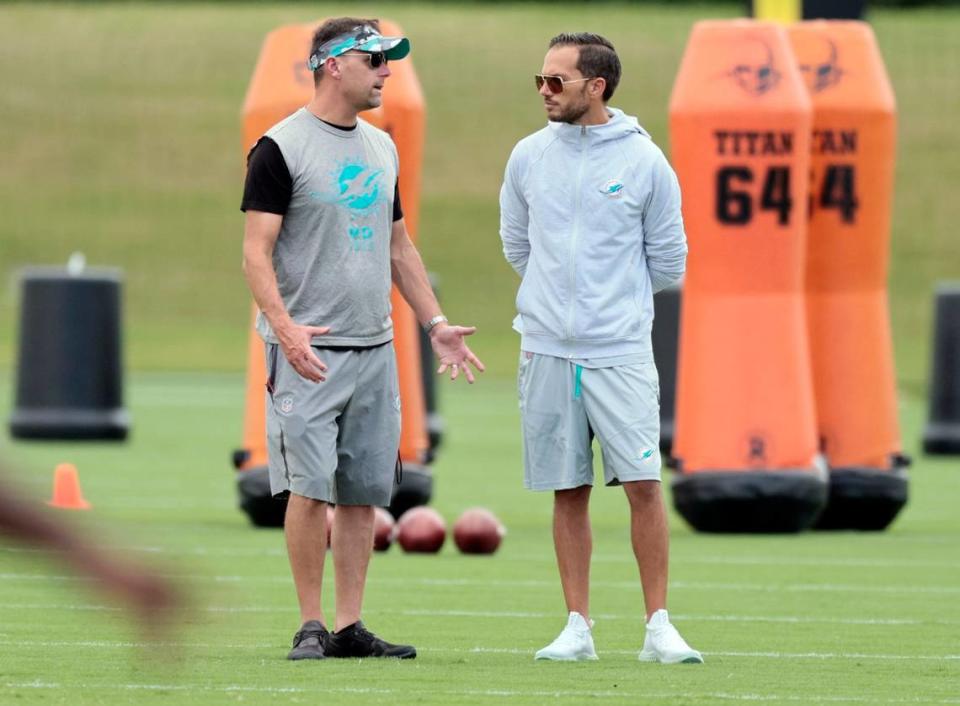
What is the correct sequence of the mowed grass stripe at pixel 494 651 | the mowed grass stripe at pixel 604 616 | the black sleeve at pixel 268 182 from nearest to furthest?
the black sleeve at pixel 268 182
the mowed grass stripe at pixel 494 651
the mowed grass stripe at pixel 604 616

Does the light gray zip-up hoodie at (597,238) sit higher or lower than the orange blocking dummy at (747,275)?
higher

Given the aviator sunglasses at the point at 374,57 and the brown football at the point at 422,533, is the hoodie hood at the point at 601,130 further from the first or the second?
the brown football at the point at 422,533

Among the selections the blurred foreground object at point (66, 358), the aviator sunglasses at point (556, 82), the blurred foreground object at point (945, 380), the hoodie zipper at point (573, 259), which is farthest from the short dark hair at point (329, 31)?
the blurred foreground object at point (945, 380)

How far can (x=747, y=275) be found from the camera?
1248 cm

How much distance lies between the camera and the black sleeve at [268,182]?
23.9 feet

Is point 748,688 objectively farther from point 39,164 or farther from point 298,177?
point 39,164

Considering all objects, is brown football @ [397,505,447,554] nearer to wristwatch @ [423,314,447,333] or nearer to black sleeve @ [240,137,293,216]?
wristwatch @ [423,314,447,333]

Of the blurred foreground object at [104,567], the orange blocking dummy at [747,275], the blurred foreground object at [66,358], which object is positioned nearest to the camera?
the blurred foreground object at [104,567]

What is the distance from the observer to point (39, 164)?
4231cm

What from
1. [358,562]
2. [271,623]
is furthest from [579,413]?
[271,623]

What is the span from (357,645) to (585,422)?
103 centimetres

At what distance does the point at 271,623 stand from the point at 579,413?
1664 millimetres

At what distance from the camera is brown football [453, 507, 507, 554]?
1123cm

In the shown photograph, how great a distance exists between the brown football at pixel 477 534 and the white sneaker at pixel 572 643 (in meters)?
3.67
